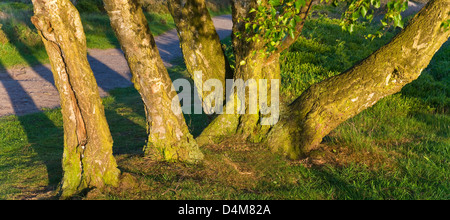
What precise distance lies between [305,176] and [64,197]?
8.95 ft

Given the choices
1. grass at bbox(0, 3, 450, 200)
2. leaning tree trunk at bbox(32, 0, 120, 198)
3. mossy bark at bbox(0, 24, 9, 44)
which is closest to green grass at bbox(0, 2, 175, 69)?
mossy bark at bbox(0, 24, 9, 44)

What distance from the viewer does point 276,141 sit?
558cm

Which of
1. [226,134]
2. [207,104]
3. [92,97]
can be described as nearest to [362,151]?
[226,134]

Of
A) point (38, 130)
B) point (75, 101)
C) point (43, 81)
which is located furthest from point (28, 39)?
point (75, 101)

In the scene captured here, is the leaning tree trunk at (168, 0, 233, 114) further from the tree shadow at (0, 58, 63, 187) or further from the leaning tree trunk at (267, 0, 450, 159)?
the tree shadow at (0, 58, 63, 187)

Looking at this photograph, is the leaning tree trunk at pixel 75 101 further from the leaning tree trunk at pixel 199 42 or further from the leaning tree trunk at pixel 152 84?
the leaning tree trunk at pixel 199 42

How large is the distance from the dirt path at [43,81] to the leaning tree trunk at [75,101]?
206 inches

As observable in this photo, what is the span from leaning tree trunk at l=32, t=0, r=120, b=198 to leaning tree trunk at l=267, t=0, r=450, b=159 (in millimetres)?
2353

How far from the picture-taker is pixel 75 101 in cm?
401

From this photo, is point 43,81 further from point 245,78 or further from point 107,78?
Answer: point 245,78

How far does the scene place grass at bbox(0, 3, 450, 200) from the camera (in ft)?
14.6

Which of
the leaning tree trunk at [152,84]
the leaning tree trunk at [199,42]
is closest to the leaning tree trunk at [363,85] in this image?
the leaning tree trunk at [199,42]

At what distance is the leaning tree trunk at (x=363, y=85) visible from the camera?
479 cm

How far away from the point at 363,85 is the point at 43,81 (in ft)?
30.5
